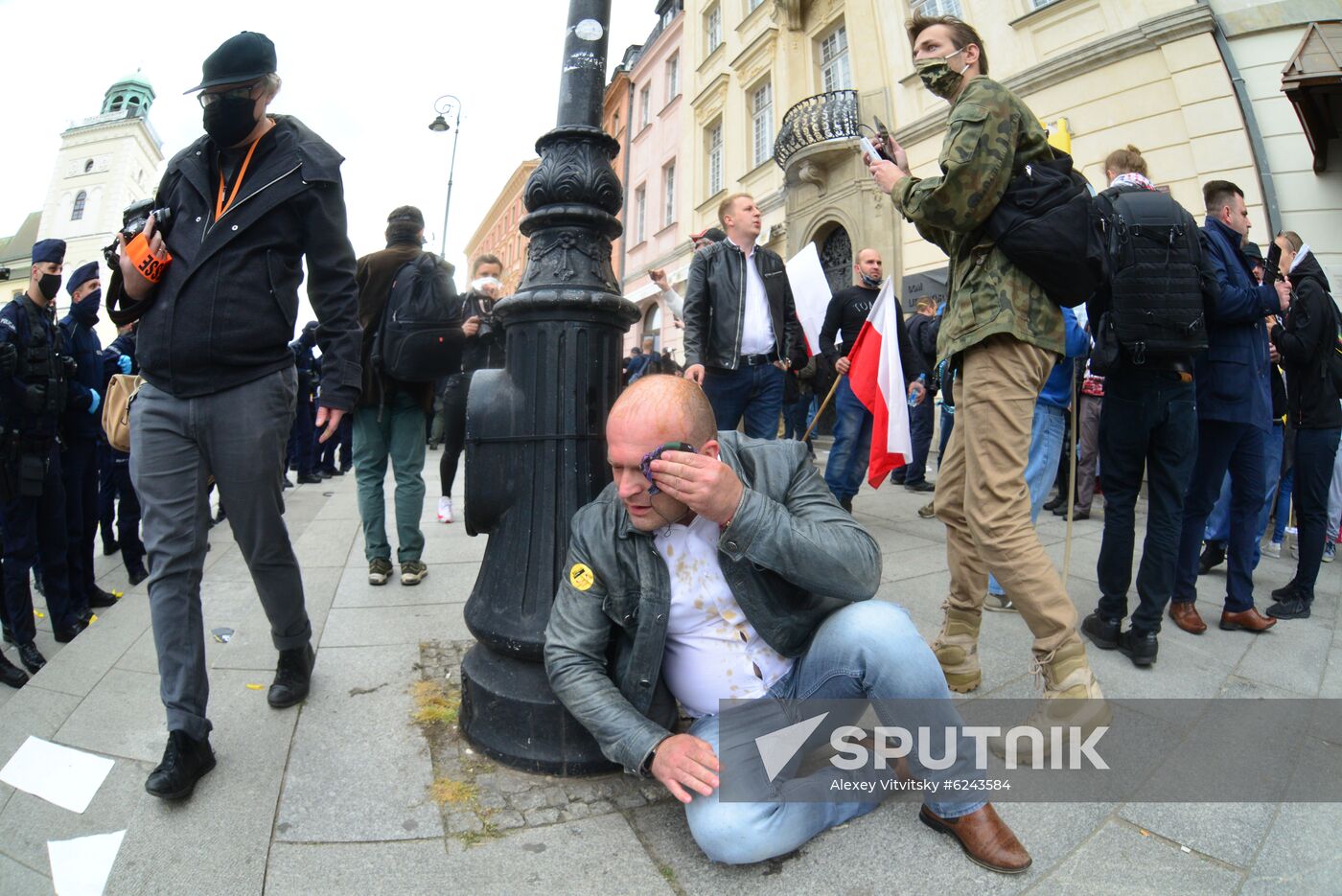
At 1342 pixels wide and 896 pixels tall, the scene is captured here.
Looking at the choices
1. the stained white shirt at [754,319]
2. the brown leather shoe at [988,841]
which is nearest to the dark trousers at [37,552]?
the stained white shirt at [754,319]

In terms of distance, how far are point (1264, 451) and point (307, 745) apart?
406cm

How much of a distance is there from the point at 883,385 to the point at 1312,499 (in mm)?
2168

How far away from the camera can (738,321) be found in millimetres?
4176

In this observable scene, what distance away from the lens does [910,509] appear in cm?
588

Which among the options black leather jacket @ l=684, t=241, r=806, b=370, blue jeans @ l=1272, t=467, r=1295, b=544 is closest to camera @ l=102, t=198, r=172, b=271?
black leather jacket @ l=684, t=241, r=806, b=370

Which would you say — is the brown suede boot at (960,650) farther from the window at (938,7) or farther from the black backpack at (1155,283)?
the window at (938,7)

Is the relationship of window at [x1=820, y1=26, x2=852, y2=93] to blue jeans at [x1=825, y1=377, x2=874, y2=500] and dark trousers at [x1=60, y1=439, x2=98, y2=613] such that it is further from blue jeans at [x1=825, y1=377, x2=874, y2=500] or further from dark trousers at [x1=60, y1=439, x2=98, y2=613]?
dark trousers at [x1=60, y1=439, x2=98, y2=613]

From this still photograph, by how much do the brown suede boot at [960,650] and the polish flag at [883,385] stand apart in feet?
5.76

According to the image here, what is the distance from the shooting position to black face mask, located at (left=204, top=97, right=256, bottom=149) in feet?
6.63

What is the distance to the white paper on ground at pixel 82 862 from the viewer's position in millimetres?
1406

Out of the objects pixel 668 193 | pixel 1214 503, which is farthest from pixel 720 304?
pixel 668 193

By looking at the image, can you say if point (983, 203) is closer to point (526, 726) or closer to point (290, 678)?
point (526, 726)

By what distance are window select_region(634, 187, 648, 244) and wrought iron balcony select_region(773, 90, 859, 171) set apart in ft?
28.2

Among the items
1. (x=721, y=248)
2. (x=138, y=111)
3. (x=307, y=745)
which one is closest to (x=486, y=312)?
(x=721, y=248)
